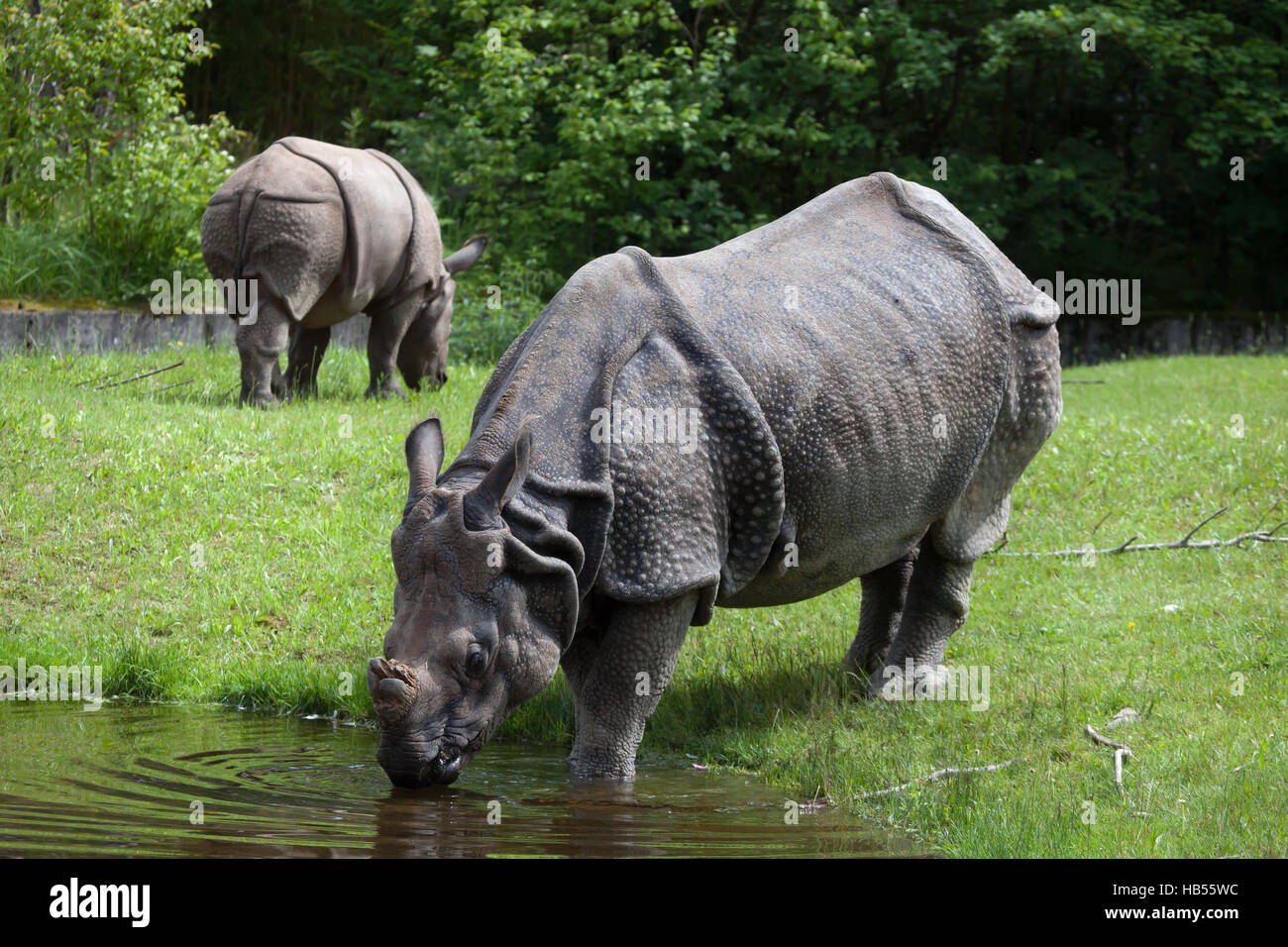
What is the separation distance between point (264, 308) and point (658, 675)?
6414 millimetres

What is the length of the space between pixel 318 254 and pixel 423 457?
617 cm

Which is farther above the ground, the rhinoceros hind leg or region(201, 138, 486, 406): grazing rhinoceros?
region(201, 138, 486, 406): grazing rhinoceros

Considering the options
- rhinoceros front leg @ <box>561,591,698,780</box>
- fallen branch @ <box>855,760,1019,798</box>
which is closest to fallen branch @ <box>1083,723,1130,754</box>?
fallen branch @ <box>855,760,1019,798</box>

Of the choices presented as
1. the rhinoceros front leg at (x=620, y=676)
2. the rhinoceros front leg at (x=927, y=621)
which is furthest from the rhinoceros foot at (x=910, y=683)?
the rhinoceros front leg at (x=620, y=676)

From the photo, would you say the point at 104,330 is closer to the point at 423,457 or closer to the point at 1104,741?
the point at 423,457

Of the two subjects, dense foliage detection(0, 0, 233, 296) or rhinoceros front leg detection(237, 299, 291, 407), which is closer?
rhinoceros front leg detection(237, 299, 291, 407)

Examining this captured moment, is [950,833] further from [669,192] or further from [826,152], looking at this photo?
[826,152]

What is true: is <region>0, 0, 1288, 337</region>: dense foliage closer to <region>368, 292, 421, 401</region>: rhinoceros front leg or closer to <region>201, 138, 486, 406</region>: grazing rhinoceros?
<region>368, 292, 421, 401</region>: rhinoceros front leg

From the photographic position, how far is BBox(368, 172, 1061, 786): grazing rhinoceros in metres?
4.93

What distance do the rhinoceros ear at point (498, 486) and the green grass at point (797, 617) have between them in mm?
1749

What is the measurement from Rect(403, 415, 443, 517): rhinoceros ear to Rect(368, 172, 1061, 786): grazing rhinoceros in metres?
0.01

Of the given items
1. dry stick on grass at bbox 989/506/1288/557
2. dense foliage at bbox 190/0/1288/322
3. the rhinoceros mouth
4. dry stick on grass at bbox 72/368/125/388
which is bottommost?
the rhinoceros mouth

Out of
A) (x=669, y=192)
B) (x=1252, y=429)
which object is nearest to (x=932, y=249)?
(x=1252, y=429)

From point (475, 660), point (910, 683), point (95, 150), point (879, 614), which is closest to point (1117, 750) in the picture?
point (910, 683)
